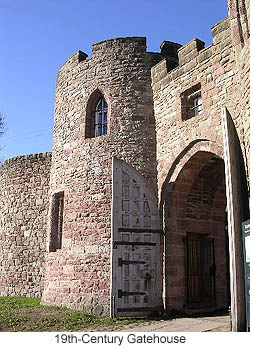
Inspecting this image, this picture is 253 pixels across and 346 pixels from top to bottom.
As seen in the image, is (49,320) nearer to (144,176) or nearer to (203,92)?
(144,176)

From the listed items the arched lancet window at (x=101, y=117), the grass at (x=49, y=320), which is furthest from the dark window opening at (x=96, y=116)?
the grass at (x=49, y=320)

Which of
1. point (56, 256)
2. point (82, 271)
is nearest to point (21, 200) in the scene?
point (56, 256)

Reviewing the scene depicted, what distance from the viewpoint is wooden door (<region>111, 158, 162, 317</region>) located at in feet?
26.7

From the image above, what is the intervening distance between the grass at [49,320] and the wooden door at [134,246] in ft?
1.51

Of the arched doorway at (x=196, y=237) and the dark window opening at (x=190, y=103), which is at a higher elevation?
the dark window opening at (x=190, y=103)

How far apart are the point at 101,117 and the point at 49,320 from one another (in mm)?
5121

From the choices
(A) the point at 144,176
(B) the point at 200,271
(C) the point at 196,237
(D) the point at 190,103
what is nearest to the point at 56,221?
(A) the point at 144,176

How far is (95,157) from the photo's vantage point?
972cm

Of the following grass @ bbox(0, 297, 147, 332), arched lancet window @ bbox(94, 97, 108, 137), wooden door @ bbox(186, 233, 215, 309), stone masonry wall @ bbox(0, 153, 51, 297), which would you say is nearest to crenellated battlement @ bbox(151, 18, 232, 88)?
arched lancet window @ bbox(94, 97, 108, 137)

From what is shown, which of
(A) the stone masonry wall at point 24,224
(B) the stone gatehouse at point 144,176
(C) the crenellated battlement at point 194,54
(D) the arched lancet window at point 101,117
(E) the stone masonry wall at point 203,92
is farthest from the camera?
(A) the stone masonry wall at point 24,224

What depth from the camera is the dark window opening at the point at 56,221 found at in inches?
418

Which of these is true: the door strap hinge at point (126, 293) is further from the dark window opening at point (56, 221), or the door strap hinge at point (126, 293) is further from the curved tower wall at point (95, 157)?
the dark window opening at point (56, 221)

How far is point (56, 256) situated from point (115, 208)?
8.62ft

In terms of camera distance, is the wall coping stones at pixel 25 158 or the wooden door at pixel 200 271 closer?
the wooden door at pixel 200 271
